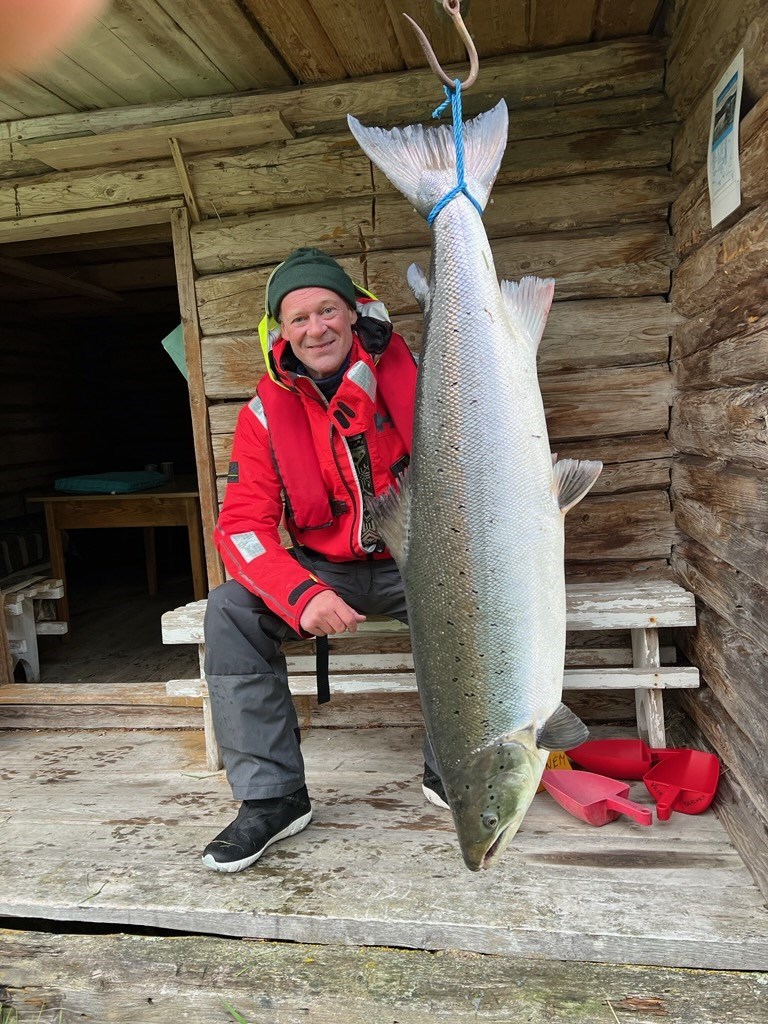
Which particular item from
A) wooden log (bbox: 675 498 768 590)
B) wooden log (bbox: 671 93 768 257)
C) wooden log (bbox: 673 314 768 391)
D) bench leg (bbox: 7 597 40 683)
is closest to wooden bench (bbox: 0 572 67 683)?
bench leg (bbox: 7 597 40 683)

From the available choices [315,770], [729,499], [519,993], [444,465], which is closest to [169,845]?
[315,770]

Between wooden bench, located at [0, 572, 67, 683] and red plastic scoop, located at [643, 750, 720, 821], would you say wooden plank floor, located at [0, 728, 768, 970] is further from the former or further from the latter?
wooden bench, located at [0, 572, 67, 683]

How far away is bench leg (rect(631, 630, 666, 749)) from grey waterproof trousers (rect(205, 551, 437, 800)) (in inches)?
56.3

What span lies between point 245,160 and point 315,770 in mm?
2774

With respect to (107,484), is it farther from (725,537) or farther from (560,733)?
(560,733)

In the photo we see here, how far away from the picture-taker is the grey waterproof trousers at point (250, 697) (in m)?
2.39

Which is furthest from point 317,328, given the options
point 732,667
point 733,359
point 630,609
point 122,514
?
point 122,514

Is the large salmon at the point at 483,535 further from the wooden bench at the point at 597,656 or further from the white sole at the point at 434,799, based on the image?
the wooden bench at the point at 597,656

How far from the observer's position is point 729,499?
94.3 inches

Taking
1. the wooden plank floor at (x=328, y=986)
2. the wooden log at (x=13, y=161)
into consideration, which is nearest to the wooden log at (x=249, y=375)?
the wooden log at (x=13, y=161)

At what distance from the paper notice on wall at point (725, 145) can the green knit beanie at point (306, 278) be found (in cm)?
126

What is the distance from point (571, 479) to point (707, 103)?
5.74ft

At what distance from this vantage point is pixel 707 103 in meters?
2.48

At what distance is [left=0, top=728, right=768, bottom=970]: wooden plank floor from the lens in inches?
76.2
